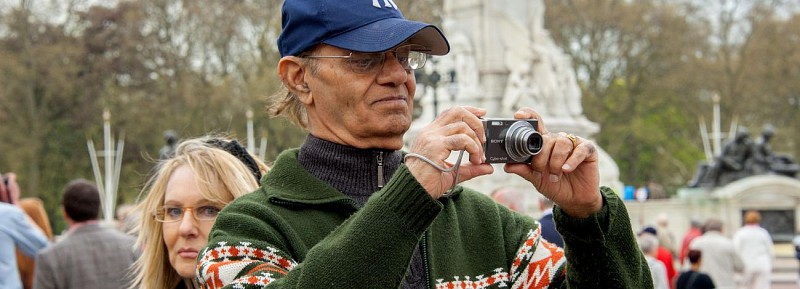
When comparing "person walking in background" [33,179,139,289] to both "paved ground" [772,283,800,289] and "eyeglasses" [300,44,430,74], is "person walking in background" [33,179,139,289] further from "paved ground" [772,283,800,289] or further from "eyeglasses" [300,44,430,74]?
"paved ground" [772,283,800,289]

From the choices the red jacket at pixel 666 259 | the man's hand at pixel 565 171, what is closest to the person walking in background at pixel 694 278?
the red jacket at pixel 666 259

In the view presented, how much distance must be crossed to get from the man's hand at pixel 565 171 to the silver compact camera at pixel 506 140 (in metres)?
0.04

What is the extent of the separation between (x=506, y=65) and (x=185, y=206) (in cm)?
2250

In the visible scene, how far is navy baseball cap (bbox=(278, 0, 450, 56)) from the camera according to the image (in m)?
2.98

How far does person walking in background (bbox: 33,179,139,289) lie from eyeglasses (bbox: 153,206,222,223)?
2.46m

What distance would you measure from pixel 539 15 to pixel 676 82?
2512 cm

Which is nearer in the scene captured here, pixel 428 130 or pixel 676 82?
pixel 428 130

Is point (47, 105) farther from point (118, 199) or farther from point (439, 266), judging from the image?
point (439, 266)

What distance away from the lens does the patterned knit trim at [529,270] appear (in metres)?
3.09

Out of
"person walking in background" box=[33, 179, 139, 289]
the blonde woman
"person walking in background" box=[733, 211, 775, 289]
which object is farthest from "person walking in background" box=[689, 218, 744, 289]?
the blonde woman

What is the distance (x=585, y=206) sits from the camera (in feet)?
9.85

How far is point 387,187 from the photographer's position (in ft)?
8.87

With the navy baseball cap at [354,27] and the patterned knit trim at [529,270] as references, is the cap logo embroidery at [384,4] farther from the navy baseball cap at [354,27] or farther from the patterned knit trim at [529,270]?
the patterned knit trim at [529,270]

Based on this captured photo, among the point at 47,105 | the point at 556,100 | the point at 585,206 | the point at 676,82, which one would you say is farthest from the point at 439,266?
the point at 676,82
